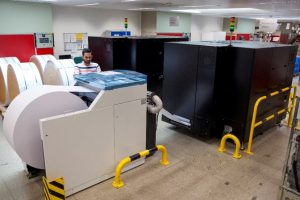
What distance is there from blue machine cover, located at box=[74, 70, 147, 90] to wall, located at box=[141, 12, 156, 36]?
6878 millimetres

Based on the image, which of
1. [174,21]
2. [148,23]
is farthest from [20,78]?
[174,21]

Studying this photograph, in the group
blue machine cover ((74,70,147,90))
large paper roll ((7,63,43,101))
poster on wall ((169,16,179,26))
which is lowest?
large paper roll ((7,63,43,101))

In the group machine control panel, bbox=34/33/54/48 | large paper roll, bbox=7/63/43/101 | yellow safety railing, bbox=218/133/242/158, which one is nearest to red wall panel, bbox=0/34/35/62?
machine control panel, bbox=34/33/54/48

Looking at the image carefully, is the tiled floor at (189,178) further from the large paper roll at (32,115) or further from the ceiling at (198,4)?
the ceiling at (198,4)

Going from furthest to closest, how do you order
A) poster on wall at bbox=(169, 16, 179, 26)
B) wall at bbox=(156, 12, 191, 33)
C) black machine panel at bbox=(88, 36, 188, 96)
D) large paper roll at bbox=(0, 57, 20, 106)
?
poster on wall at bbox=(169, 16, 179, 26) < wall at bbox=(156, 12, 191, 33) < black machine panel at bbox=(88, 36, 188, 96) < large paper roll at bbox=(0, 57, 20, 106)

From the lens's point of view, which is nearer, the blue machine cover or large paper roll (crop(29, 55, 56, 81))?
the blue machine cover

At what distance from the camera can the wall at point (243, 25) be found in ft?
45.8

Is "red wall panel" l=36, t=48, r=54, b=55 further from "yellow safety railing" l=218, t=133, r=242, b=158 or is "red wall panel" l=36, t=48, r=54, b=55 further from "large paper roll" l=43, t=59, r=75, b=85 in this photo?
"yellow safety railing" l=218, t=133, r=242, b=158

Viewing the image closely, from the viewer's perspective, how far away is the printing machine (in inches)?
99.3

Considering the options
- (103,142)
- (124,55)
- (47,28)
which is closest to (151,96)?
(103,142)

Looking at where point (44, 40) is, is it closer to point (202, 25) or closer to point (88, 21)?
point (88, 21)

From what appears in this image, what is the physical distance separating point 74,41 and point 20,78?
4.19 metres

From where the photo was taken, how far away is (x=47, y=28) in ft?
23.9

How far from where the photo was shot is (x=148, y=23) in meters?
10.1
